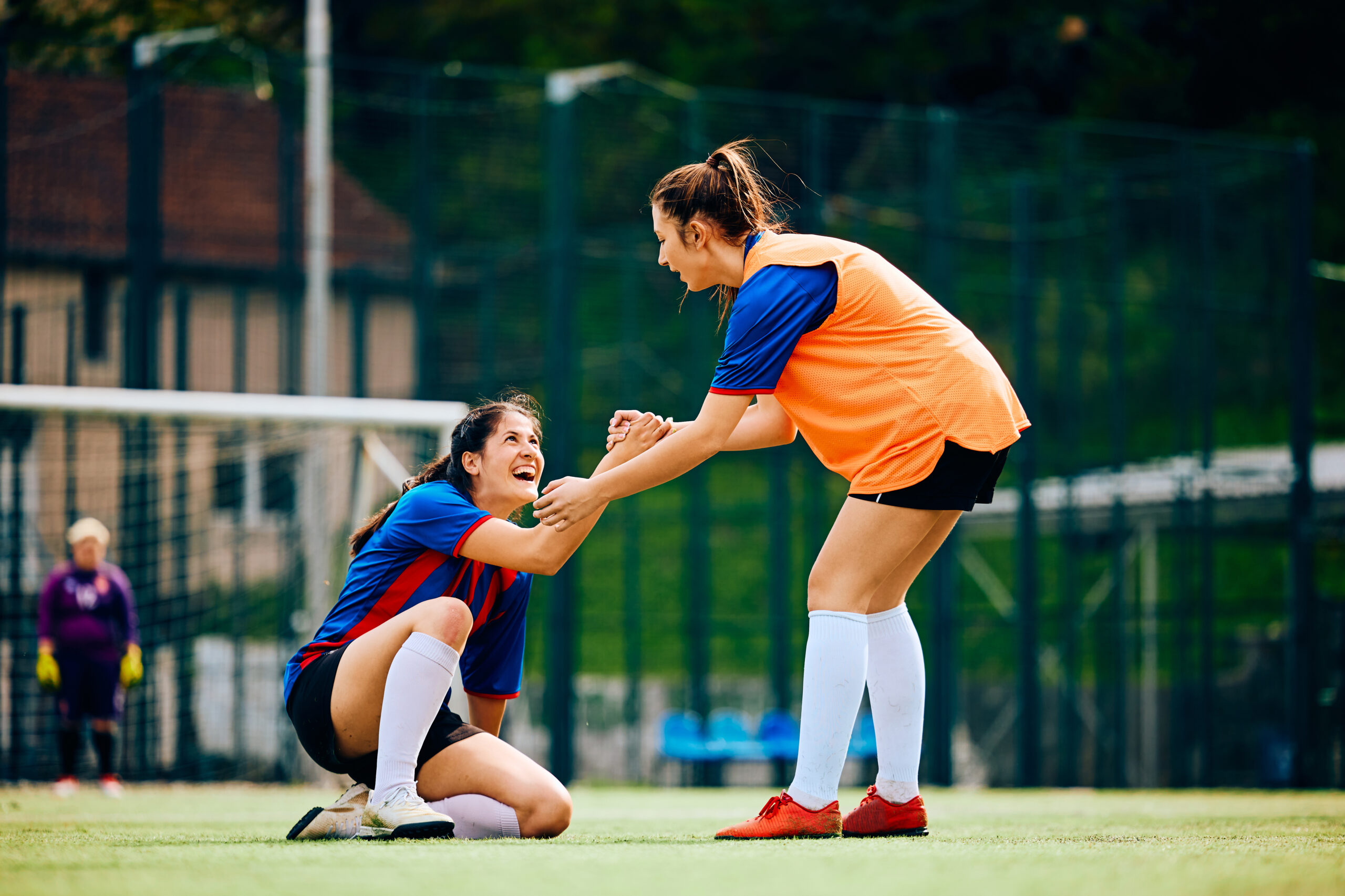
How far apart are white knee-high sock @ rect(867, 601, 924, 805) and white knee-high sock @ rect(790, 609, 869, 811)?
0.59 ft

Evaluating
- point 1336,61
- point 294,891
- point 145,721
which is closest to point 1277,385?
point 1336,61

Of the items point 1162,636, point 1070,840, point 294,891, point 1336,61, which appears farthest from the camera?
point 1336,61

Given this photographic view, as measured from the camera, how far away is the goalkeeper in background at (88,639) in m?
7.84

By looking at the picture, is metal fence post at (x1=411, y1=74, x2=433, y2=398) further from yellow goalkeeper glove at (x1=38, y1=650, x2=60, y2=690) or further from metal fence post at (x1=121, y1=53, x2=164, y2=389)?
yellow goalkeeper glove at (x1=38, y1=650, x2=60, y2=690)

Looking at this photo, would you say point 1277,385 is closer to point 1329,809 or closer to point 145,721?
point 1329,809

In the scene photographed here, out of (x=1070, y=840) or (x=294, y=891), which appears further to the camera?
(x=1070, y=840)

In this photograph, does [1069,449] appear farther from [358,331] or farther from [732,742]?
[358,331]

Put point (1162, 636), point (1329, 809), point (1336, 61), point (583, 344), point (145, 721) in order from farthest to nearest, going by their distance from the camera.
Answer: point (1336, 61) → point (1162, 636) → point (583, 344) → point (145, 721) → point (1329, 809)

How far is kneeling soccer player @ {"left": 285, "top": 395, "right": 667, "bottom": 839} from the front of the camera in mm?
3100

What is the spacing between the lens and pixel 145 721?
962cm

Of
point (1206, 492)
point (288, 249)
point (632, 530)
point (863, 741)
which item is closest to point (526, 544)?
point (288, 249)

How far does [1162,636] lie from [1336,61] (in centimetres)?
789

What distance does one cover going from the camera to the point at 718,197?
127 inches

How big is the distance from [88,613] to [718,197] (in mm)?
6019
